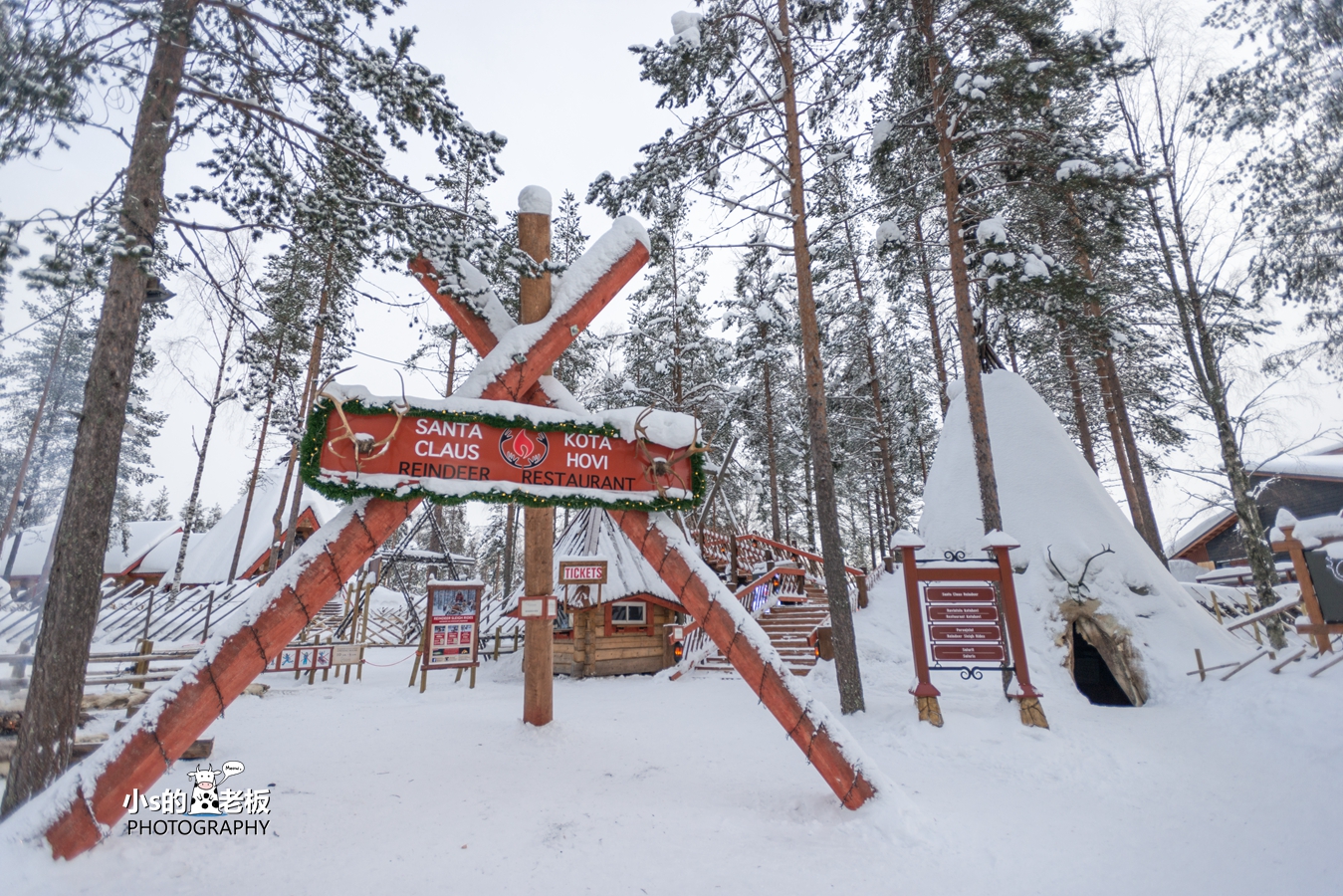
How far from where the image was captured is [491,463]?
166 inches

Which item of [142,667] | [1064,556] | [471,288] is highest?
[471,288]

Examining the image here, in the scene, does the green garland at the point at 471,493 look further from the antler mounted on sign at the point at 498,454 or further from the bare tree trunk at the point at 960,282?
the bare tree trunk at the point at 960,282

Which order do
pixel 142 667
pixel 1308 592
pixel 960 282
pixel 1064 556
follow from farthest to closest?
pixel 1064 556 < pixel 960 282 < pixel 142 667 < pixel 1308 592

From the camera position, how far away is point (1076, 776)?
5082 millimetres

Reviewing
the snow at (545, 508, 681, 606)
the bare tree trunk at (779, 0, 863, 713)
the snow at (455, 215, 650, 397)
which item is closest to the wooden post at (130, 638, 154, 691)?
the snow at (545, 508, 681, 606)

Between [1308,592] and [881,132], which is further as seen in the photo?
[881,132]

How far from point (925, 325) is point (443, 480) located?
16290 millimetres

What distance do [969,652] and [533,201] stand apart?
281 inches

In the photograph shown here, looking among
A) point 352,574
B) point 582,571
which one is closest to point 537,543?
point 352,574

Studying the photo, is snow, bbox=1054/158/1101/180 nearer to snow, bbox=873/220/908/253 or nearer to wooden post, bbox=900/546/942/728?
snow, bbox=873/220/908/253

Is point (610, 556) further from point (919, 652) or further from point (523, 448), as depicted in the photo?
point (523, 448)

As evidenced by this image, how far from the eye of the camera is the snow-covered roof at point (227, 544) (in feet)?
72.2

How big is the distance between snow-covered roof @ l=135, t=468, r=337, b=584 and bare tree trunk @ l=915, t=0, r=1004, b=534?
2140cm

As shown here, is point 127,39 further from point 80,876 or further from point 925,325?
point 925,325
